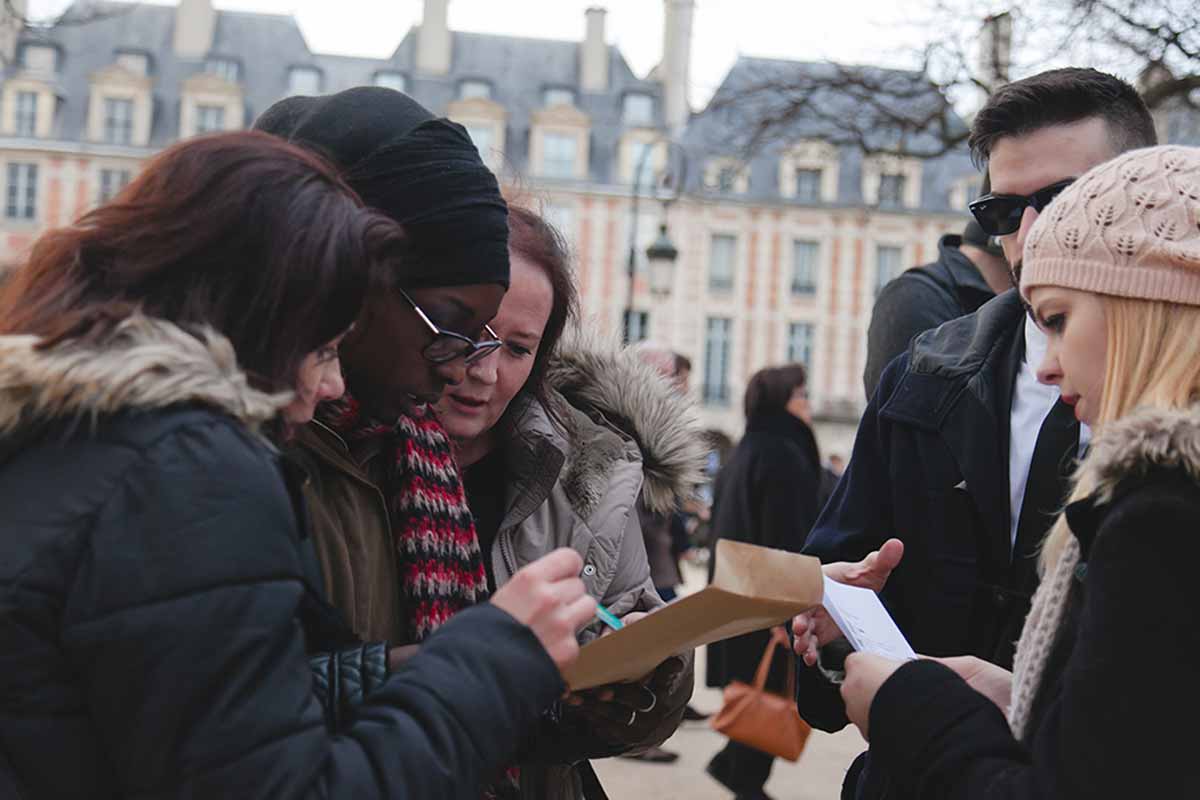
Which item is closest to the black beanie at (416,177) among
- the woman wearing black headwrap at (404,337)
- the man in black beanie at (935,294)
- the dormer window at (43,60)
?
the woman wearing black headwrap at (404,337)

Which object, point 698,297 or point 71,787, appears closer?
point 71,787

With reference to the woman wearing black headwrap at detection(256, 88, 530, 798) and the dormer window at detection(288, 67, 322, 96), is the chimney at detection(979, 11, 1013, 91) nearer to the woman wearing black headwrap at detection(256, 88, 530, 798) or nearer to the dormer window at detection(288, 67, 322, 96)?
the woman wearing black headwrap at detection(256, 88, 530, 798)

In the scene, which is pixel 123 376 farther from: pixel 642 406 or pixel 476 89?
pixel 476 89

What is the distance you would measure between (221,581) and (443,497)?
2.92 ft

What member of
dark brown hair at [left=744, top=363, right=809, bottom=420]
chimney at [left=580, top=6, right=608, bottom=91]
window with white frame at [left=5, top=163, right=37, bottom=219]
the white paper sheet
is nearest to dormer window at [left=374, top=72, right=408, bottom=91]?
chimney at [left=580, top=6, right=608, bottom=91]

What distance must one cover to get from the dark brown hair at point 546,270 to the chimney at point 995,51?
23.4ft

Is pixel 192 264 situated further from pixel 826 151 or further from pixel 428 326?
pixel 826 151

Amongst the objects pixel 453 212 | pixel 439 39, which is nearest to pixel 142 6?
pixel 439 39

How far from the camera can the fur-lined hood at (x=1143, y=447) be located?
162 cm

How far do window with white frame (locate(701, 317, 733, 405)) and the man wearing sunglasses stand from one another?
32114 millimetres

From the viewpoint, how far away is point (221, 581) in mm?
1452

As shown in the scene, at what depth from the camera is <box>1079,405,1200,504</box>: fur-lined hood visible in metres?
1.62

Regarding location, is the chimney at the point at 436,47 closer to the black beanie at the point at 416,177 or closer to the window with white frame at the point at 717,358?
the window with white frame at the point at 717,358

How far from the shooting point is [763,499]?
642 centimetres
